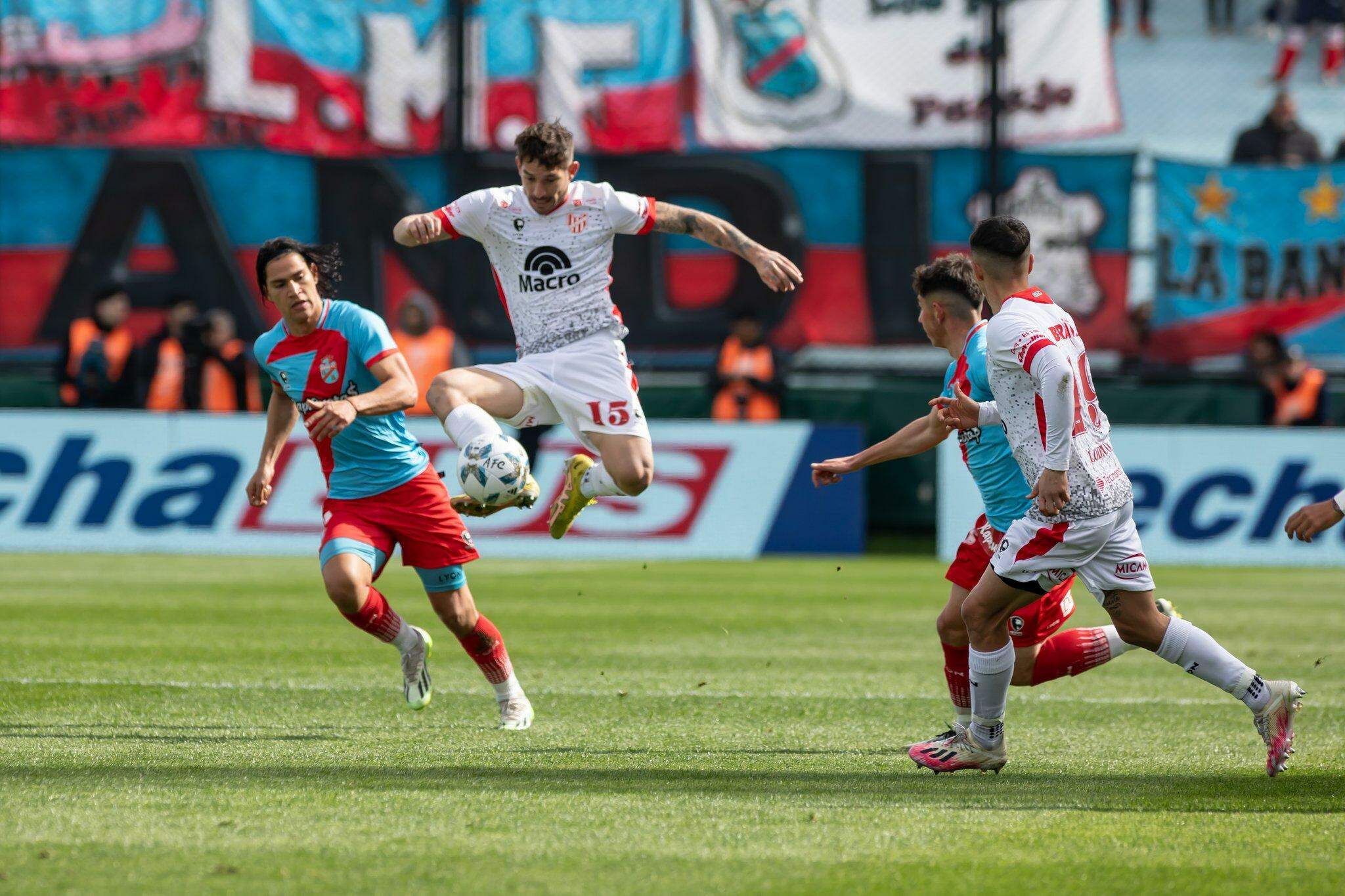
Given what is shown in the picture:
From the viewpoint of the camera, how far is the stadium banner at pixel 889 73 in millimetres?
17875

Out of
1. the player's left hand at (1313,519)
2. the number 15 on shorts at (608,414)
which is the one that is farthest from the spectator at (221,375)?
the player's left hand at (1313,519)

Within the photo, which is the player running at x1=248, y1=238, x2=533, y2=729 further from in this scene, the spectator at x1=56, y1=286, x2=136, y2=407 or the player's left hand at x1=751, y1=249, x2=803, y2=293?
the spectator at x1=56, y1=286, x2=136, y2=407

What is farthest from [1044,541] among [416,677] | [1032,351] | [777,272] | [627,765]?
[416,677]

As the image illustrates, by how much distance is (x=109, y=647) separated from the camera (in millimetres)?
9609

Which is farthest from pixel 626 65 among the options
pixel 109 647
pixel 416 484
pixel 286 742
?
pixel 286 742

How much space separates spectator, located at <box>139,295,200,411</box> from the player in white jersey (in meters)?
12.3

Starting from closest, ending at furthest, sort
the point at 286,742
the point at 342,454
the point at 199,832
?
the point at 199,832, the point at 286,742, the point at 342,454

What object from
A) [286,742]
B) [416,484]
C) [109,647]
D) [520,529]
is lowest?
[520,529]

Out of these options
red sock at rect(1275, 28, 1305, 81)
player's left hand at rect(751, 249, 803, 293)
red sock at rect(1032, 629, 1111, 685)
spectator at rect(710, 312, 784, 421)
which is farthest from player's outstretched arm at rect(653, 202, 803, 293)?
red sock at rect(1275, 28, 1305, 81)

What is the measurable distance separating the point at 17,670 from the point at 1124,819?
18.2 feet

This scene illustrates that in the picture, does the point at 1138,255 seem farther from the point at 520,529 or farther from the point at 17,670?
the point at 17,670

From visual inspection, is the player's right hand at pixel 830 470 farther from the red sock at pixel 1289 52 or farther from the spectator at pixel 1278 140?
the red sock at pixel 1289 52

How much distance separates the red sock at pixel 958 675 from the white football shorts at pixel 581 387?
5.77ft

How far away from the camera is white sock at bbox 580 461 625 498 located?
773cm
